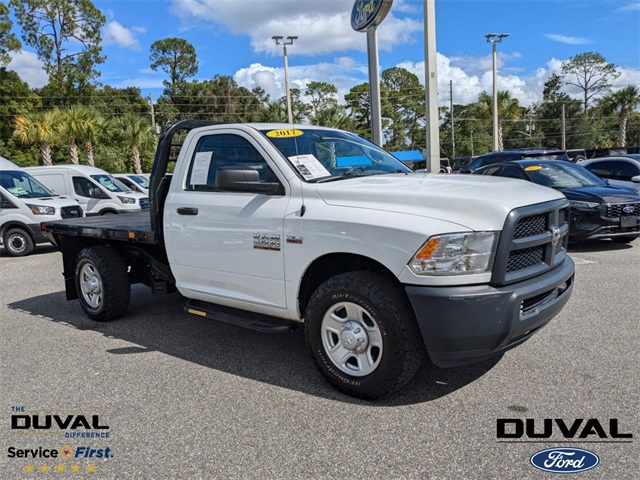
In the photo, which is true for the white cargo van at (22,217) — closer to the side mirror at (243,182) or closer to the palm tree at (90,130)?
the side mirror at (243,182)

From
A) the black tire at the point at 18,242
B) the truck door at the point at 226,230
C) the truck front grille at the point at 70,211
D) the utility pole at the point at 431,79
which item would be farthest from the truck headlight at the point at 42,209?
the utility pole at the point at 431,79

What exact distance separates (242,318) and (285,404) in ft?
3.14

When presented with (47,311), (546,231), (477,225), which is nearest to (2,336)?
(47,311)

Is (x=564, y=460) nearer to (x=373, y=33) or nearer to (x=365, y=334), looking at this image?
(x=365, y=334)

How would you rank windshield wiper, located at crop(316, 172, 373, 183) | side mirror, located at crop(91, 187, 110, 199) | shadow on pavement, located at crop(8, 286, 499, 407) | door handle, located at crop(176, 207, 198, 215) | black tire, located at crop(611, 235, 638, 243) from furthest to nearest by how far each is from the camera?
side mirror, located at crop(91, 187, 110, 199), black tire, located at crop(611, 235, 638, 243), door handle, located at crop(176, 207, 198, 215), windshield wiper, located at crop(316, 172, 373, 183), shadow on pavement, located at crop(8, 286, 499, 407)

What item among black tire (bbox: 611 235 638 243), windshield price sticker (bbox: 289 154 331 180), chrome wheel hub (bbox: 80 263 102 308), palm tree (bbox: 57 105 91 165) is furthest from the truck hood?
palm tree (bbox: 57 105 91 165)

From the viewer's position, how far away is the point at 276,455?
294cm

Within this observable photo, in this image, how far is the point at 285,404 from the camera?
3.57 meters

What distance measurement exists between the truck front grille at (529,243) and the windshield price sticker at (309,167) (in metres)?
1.50

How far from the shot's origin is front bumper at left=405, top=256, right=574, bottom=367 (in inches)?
121

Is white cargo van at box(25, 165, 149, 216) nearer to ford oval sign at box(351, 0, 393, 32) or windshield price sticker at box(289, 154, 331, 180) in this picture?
ford oval sign at box(351, 0, 393, 32)

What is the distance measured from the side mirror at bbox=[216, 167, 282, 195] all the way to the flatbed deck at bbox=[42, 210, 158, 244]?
4.55ft

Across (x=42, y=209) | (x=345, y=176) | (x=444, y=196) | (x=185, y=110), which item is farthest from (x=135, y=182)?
(x=185, y=110)

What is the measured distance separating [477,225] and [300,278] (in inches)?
52.5
